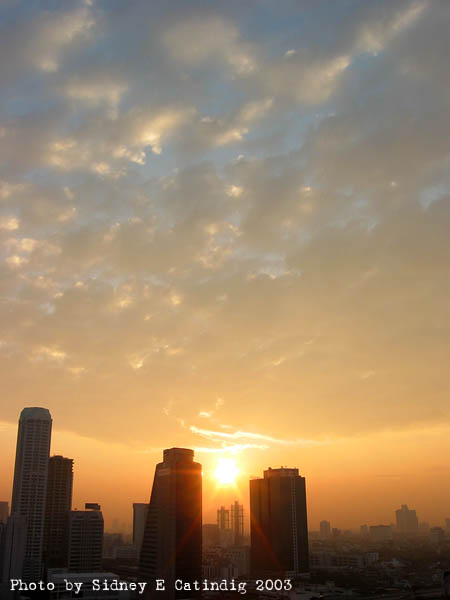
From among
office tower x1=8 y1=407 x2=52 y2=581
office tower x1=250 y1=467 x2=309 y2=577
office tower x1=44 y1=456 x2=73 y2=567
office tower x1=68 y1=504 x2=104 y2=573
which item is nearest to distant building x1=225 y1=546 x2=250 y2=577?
office tower x1=250 y1=467 x2=309 y2=577

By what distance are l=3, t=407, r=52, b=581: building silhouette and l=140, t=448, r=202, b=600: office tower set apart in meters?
54.3

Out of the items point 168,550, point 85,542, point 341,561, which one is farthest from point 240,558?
point 168,550

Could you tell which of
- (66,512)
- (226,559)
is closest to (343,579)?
(226,559)

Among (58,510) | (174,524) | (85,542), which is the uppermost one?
(174,524)

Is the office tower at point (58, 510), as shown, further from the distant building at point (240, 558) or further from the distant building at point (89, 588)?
the distant building at point (240, 558)

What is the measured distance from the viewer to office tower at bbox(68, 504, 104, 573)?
12862 cm

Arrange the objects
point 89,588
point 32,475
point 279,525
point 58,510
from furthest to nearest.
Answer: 1. point 58,510
2. point 279,525
3. point 32,475
4. point 89,588

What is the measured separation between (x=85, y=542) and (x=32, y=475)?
22926 millimetres

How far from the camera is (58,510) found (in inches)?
5728

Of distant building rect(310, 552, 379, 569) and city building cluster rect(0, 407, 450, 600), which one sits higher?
city building cluster rect(0, 407, 450, 600)

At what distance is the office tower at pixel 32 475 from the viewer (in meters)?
128

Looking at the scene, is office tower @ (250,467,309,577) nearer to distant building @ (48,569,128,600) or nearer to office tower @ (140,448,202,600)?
distant building @ (48,569,128,600)

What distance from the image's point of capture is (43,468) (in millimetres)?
143250

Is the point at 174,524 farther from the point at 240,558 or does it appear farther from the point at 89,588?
the point at 240,558
